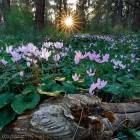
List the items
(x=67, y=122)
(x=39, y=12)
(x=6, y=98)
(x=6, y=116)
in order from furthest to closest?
(x=39, y=12), (x=6, y=98), (x=6, y=116), (x=67, y=122)

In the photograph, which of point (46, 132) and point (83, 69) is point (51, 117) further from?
point (83, 69)

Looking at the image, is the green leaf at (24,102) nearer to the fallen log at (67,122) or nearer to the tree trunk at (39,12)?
the fallen log at (67,122)

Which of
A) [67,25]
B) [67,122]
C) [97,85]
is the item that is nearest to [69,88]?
[97,85]

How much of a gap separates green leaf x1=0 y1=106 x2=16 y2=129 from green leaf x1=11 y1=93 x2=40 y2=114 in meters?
0.09

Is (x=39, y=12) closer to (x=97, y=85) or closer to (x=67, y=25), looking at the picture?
(x=67, y=25)

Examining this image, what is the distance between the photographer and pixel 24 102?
348cm

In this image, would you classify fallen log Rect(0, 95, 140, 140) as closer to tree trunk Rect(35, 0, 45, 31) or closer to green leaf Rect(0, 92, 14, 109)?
green leaf Rect(0, 92, 14, 109)

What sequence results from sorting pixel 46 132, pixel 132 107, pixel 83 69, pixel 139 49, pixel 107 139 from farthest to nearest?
pixel 139 49 < pixel 83 69 < pixel 132 107 < pixel 107 139 < pixel 46 132

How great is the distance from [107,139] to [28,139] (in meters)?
0.68

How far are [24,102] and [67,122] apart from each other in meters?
0.44

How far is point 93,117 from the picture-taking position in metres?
3.38

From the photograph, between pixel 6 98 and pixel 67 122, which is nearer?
pixel 67 122

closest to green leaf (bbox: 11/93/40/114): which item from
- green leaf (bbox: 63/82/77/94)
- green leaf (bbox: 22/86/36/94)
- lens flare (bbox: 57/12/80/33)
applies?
green leaf (bbox: 22/86/36/94)

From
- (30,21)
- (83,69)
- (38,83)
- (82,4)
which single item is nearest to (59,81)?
(38,83)
